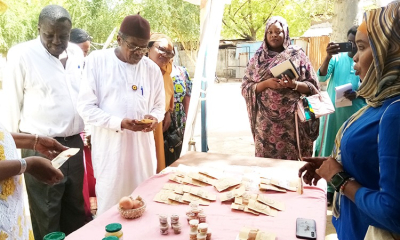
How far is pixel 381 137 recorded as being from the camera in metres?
1.20

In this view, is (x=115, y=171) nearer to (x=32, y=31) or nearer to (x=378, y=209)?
(x=378, y=209)

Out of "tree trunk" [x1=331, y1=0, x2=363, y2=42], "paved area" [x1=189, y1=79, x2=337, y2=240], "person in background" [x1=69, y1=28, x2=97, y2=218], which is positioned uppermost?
"tree trunk" [x1=331, y1=0, x2=363, y2=42]

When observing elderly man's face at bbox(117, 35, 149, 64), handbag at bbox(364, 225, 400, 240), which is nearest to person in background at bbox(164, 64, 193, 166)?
elderly man's face at bbox(117, 35, 149, 64)

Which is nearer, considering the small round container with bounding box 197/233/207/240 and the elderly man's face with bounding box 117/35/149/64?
the small round container with bounding box 197/233/207/240

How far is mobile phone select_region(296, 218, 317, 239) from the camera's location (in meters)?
1.60

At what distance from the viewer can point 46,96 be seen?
98.7 inches

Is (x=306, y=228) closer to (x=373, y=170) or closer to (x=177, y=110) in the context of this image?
(x=373, y=170)

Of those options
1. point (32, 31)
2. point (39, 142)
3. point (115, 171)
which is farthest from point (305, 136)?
point (32, 31)

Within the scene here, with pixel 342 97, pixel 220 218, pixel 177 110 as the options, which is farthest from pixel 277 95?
pixel 220 218

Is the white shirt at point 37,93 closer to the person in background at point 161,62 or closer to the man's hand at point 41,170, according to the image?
the person in background at point 161,62

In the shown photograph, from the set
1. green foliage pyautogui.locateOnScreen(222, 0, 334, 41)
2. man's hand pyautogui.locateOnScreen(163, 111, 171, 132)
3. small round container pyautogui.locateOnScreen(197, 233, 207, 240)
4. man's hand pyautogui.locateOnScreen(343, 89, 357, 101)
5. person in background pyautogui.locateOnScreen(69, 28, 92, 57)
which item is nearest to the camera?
small round container pyautogui.locateOnScreen(197, 233, 207, 240)

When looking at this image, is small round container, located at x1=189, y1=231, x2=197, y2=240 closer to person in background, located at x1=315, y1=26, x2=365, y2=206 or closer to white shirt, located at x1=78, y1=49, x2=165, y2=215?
white shirt, located at x1=78, y1=49, x2=165, y2=215

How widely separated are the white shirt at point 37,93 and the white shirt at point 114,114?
7.4 inches

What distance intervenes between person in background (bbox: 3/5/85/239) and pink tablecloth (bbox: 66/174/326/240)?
2.88ft
